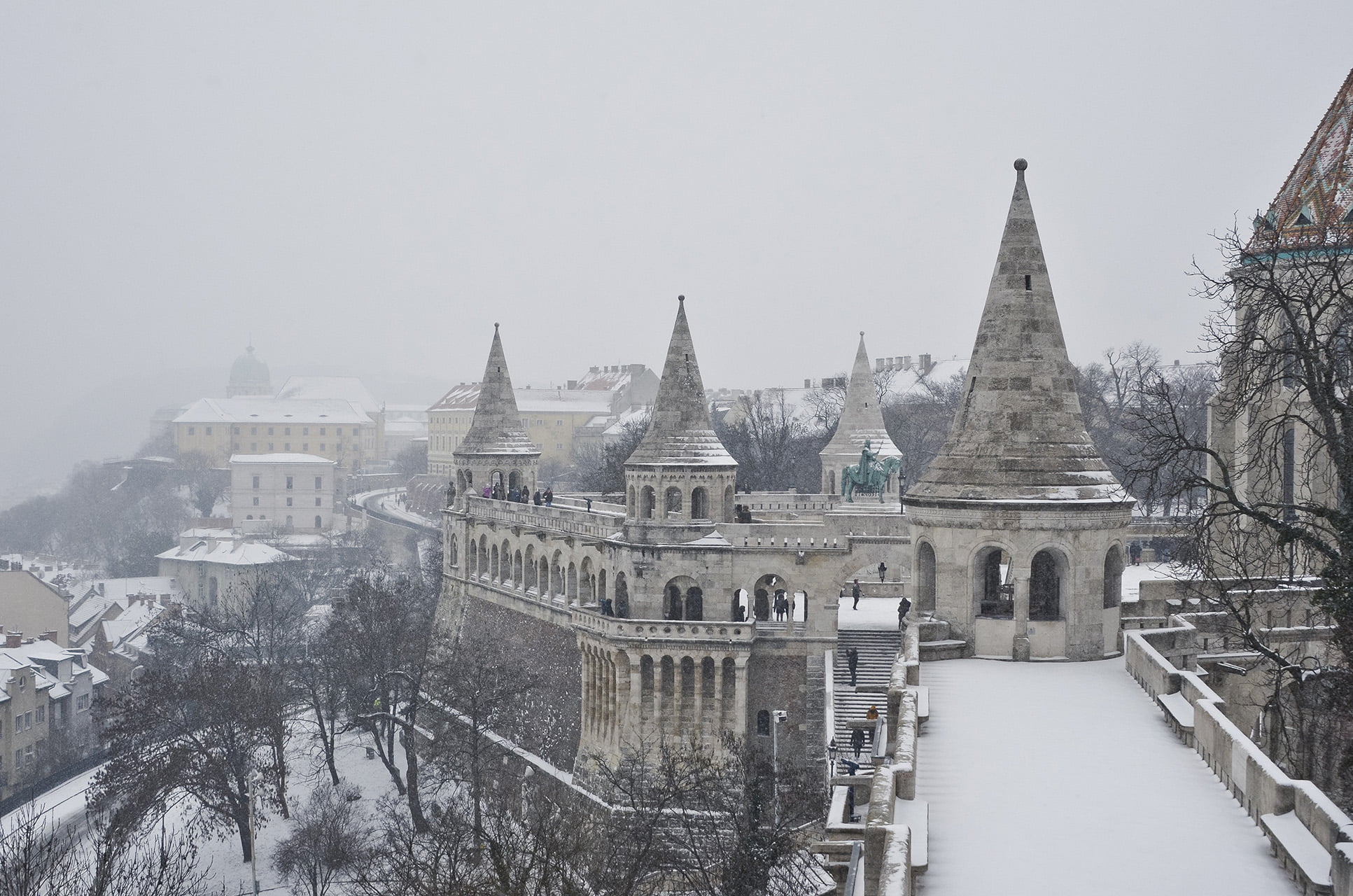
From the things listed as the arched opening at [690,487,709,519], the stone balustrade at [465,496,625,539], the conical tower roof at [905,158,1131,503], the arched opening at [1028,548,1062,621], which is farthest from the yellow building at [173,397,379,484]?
the conical tower roof at [905,158,1131,503]

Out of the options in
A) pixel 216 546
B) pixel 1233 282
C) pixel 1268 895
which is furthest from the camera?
pixel 216 546

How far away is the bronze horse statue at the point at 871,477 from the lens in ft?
135

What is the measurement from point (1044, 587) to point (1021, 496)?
7.23 ft

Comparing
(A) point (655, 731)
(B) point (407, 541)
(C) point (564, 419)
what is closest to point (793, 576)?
(A) point (655, 731)

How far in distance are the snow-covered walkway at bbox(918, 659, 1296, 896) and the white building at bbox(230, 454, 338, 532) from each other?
117 metres

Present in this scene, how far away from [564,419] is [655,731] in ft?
302

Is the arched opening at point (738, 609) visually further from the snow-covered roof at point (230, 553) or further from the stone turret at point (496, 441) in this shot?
the snow-covered roof at point (230, 553)

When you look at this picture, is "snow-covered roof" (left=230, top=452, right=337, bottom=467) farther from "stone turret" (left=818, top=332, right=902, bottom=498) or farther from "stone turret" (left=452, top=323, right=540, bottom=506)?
"stone turret" (left=818, top=332, right=902, bottom=498)

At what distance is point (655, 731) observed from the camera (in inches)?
1364

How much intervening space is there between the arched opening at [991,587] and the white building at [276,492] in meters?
112

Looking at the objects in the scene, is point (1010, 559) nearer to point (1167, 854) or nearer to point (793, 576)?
point (1167, 854)

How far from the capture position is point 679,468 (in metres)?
35.0

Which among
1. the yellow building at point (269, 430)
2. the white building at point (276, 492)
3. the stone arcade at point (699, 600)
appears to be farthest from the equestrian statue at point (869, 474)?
the yellow building at point (269, 430)

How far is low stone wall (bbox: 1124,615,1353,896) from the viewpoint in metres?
8.84
